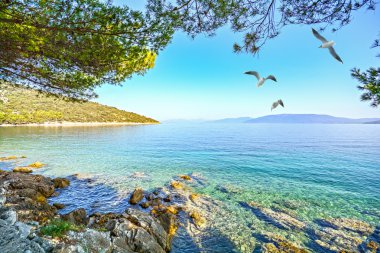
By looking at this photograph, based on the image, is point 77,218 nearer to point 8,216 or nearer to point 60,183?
point 8,216

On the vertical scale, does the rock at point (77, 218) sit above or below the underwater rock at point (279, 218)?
above

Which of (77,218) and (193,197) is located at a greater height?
(77,218)

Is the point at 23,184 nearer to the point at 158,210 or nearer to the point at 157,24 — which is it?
the point at 158,210

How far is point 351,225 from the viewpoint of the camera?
10.0m

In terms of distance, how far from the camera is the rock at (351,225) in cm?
959

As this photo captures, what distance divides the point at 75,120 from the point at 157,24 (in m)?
102

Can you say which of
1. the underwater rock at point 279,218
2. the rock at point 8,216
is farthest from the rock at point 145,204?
the rock at point 8,216

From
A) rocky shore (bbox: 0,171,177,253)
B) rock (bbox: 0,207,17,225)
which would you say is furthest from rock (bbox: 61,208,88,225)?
rock (bbox: 0,207,17,225)

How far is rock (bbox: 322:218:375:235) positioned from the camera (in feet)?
31.5

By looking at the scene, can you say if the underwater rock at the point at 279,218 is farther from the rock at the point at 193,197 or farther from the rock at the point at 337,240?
the rock at the point at 193,197

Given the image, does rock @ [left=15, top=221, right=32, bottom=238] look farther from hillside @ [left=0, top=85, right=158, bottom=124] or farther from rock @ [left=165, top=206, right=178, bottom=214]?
hillside @ [left=0, top=85, right=158, bottom=124]

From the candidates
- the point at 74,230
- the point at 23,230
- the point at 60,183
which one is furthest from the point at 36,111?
the point at 23,230

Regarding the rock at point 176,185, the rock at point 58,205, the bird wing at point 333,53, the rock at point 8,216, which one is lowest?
the rock at point 176,185

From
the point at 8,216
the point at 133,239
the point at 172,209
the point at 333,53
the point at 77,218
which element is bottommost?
the point at 172,209
